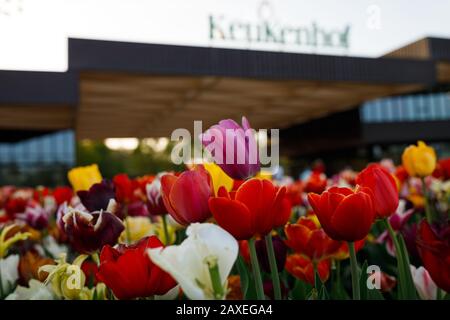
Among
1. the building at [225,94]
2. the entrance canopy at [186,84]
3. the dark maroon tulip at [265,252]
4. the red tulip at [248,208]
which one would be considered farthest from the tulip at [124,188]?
the building at [225,94]

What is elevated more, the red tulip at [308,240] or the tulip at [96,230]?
the tulip at [96,230]

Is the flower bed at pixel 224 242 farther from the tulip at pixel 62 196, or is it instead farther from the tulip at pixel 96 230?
the tulip at pixel 62 196

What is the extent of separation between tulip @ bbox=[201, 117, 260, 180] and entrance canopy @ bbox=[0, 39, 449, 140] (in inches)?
431

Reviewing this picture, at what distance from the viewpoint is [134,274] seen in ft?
2.89

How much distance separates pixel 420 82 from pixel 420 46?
3521mm

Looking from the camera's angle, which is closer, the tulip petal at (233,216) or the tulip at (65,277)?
the tulip petal at (233,216)

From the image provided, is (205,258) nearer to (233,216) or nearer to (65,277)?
(233,216)

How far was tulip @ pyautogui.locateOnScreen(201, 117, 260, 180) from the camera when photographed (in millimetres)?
965

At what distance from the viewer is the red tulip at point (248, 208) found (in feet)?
2.83

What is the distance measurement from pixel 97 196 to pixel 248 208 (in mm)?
625

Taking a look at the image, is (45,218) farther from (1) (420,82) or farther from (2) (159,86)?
(1) (420,82)

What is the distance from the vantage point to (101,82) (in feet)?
53.5

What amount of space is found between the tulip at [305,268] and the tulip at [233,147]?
522 millimetres

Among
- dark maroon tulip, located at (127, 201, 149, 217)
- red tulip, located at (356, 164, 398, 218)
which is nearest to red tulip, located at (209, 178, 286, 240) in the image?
red tulip, located at (356, 164, 398, 218)
